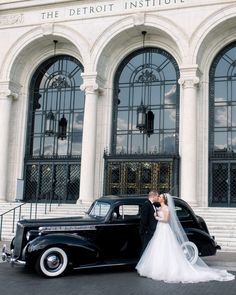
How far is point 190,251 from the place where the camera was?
9406 millimetres

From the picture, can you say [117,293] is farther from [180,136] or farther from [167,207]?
[180,136]

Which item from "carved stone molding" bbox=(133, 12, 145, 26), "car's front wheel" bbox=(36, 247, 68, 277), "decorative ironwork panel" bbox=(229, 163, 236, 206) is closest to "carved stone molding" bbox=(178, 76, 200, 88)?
"carved stone molding" bbox=(133, 12, 145, 26)

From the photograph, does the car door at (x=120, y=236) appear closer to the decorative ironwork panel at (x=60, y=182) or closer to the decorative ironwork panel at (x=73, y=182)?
the decorative ironwork panel at (x=73, y=182)

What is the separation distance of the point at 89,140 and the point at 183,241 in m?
12.0

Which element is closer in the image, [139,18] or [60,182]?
[139,18]

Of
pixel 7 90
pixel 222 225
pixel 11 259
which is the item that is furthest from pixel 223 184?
pixel 11 259

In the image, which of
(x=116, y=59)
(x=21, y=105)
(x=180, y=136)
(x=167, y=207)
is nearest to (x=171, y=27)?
(x=116, y=59)

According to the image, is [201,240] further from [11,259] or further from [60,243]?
[11,259]

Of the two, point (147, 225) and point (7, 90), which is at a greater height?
point (7, 90)

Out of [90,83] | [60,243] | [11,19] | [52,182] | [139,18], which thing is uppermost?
[11,19]

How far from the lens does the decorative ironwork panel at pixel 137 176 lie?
20516 millimetres

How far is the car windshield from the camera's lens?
9849 mm

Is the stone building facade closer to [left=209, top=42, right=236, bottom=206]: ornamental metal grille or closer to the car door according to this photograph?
[left=209, top=42, right=236, bottom=206]: ornamental metal grille

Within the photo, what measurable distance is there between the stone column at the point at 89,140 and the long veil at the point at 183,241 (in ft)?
36.2
